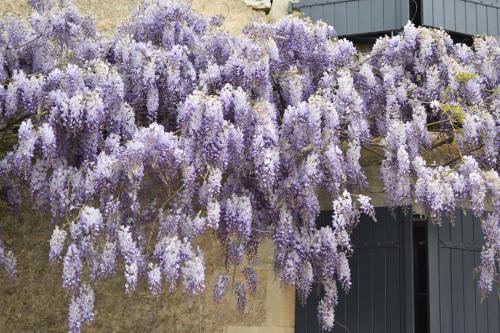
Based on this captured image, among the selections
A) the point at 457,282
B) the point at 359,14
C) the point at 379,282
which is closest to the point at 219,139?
the point at 379,282

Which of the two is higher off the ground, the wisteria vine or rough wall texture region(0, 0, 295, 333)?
the wisteria vine

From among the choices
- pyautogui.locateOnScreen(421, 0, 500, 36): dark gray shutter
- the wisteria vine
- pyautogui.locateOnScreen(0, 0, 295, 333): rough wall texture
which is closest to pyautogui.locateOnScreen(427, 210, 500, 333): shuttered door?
the wisteria vine

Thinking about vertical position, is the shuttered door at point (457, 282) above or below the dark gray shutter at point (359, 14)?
below

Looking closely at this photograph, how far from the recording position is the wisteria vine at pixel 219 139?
430 centimetres

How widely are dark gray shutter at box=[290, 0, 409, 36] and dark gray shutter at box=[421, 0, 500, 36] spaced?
192 mm

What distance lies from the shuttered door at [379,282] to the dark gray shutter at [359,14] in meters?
1.45

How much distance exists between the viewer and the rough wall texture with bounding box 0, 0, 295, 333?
17.9 feet

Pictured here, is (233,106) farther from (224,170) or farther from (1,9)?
(1,9)

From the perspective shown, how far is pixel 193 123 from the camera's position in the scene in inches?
173

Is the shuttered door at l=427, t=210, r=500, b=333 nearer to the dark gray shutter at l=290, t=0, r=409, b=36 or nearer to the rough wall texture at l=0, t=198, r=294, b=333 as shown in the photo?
the rough wall texture at l=0, t=198, r=294, b=333

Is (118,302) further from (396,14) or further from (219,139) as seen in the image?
(396,14)

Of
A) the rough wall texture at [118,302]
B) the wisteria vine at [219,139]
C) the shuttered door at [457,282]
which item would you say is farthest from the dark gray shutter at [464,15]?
the rough wall texture at [118,302]

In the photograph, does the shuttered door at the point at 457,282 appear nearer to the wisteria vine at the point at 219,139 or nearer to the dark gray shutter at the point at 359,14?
the wisteria vine at the point at 219,139

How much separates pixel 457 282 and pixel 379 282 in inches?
20.5
